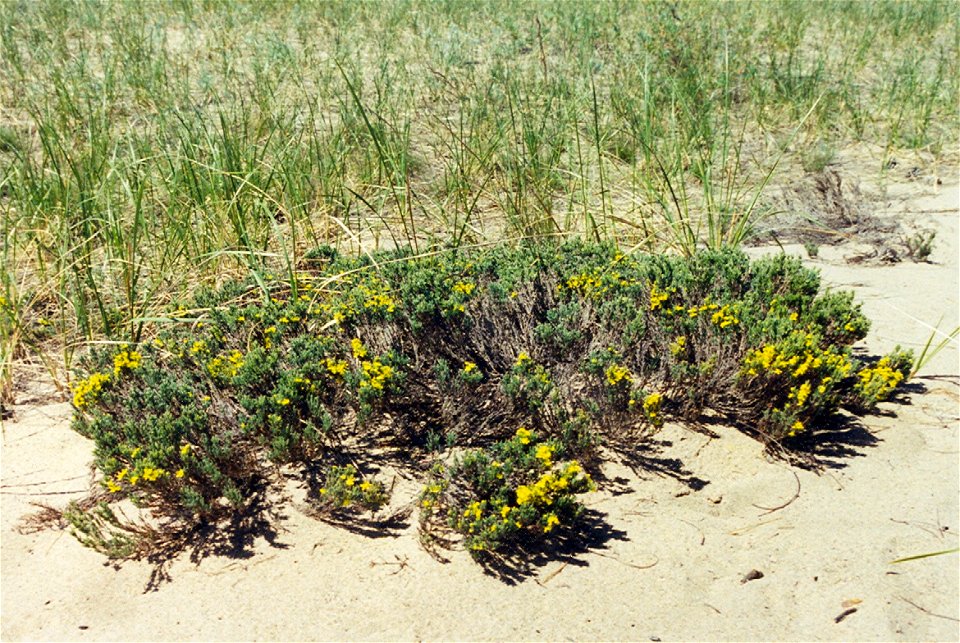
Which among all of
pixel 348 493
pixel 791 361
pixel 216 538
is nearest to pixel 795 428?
pixel 791 361

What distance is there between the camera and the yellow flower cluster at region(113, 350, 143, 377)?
3188 millimetres

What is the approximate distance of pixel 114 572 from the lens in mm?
2697

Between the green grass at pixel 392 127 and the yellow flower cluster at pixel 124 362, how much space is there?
1.97 ft

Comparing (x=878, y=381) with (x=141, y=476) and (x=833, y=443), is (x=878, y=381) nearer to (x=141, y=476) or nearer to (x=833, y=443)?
(x=833, y=443)

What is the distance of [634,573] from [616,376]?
0.72 m

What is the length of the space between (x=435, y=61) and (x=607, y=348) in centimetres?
495

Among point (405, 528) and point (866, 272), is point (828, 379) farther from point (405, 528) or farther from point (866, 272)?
point (866, 272)

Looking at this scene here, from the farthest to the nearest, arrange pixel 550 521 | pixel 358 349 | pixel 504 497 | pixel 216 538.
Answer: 1. pixel 358 349
2. pixel 216 538
3. pixel 504 497
4. pixel 550 521

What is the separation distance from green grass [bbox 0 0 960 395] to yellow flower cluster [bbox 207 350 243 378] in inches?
31.5

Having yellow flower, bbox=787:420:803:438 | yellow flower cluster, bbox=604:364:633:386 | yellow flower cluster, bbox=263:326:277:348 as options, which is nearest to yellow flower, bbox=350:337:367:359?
yellow flower cluster, bbox=263:326:277:348

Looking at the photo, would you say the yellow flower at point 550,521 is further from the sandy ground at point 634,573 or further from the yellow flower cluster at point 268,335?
the yellow flower cluster at point 268,335

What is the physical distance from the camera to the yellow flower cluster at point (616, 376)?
3033 mm

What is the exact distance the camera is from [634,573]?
8.54 ft

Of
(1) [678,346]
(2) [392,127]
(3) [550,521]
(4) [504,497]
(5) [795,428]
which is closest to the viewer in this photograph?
(3) [550,521]
